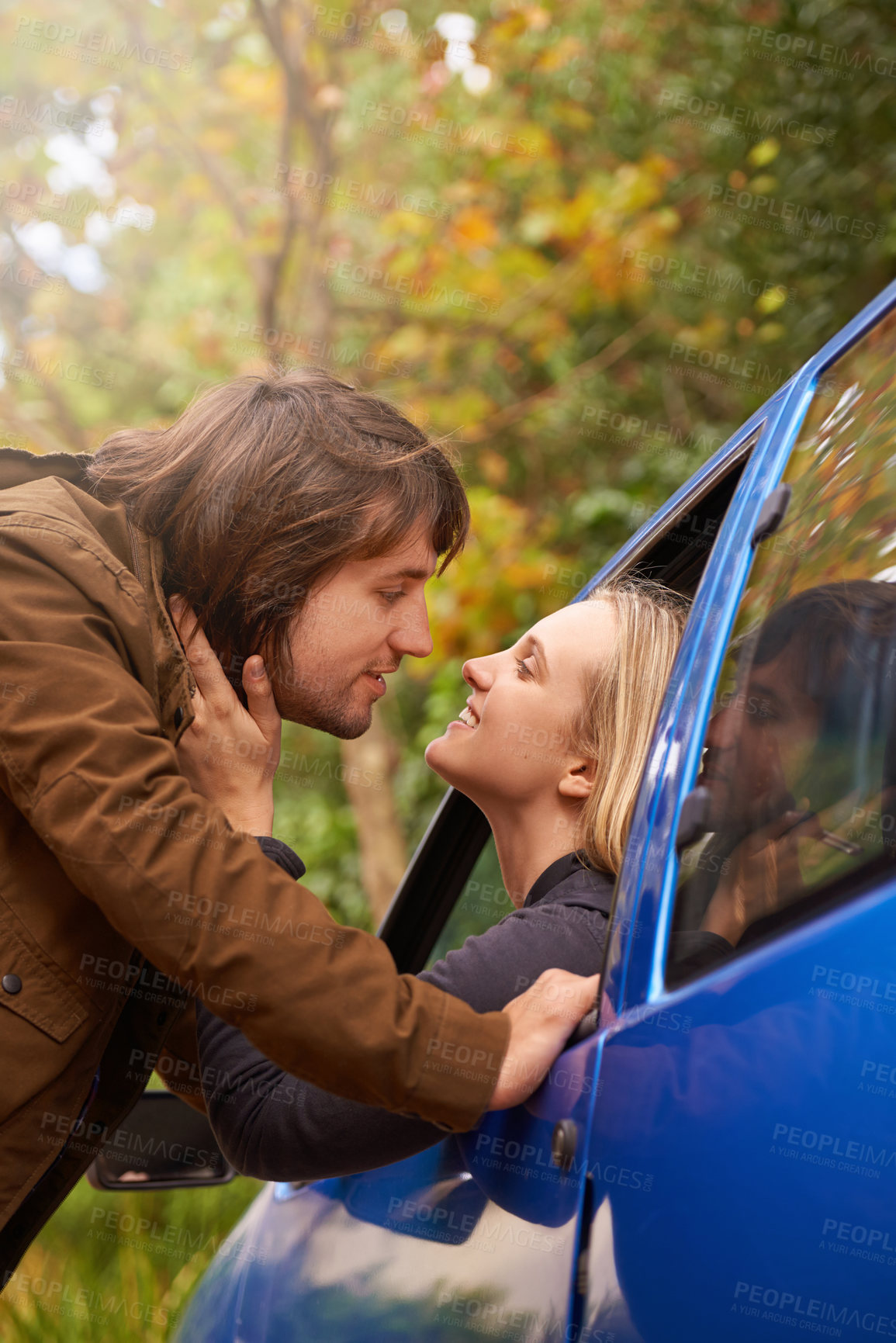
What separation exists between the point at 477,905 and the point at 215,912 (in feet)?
4.35

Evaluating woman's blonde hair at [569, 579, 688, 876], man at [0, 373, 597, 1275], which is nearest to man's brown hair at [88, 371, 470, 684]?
man at [0, 373, 597, 1275]

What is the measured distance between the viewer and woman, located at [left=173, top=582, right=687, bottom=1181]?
1539mm

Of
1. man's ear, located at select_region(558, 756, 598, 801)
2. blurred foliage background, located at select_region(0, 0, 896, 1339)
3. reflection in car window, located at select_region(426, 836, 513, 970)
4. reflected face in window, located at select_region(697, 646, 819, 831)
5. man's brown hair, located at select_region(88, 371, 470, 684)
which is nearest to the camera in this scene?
reflected face in window, located at select_region(697, 646, 819, 831)

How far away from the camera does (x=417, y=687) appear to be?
28.2ft

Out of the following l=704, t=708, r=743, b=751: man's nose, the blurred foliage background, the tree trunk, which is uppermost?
the blurred foliage background

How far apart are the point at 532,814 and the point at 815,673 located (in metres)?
0.82

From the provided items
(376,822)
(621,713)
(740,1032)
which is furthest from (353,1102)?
(376,822)

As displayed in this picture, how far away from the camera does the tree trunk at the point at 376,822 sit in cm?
670

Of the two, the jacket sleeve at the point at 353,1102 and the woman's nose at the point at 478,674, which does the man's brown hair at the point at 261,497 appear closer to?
the woman's nose at the point at 478,674

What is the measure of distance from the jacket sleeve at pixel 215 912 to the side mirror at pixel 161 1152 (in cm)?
120

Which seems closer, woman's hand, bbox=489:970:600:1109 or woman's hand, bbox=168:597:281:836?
woman's hand, bbox=489:970:600:1109

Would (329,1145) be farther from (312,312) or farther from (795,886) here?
(312,312)

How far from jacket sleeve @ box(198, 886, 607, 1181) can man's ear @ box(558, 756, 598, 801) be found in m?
0.29

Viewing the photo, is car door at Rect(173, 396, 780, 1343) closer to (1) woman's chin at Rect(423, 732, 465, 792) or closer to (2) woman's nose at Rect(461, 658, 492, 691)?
(2) woman's nose at Rect(461, 658, 492, 691)
